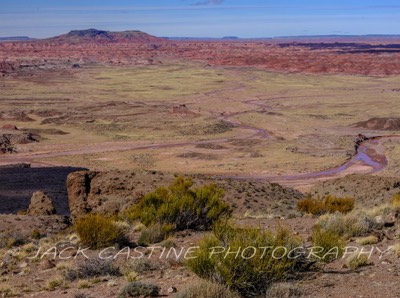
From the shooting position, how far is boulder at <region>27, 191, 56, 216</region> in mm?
21234

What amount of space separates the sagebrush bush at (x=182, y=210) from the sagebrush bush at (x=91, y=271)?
3419mm

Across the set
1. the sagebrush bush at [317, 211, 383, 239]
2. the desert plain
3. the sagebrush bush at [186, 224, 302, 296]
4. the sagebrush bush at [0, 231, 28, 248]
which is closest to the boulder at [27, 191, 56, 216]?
the desert plain

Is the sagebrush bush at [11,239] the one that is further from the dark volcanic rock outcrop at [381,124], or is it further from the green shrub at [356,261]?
the dark volcanic rock outcrop at [381,124]

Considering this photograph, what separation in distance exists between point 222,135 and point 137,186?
119 ft

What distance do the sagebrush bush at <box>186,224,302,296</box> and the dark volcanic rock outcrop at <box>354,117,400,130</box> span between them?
57591mm

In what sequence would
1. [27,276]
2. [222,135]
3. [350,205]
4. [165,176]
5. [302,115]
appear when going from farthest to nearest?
[302,115], [222,135], [165,176], [350,205], [27,276]

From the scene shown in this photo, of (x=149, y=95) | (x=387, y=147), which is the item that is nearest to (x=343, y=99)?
(x=149, y=95)

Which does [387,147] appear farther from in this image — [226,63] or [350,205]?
[226,63]

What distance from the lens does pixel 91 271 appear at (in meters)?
9.61

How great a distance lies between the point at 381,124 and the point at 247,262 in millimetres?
59705

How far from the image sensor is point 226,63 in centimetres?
16038

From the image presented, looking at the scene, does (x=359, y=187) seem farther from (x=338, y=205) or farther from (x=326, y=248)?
(x=326, y=248)

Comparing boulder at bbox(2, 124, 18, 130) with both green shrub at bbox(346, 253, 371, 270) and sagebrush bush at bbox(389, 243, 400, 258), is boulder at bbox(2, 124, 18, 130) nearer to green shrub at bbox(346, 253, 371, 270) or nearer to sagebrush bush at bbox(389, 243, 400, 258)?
sagebrush bush at bbox(389, 243, 400, 258)

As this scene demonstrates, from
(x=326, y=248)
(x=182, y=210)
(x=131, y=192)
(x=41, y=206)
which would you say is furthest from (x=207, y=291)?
(x=41, y=206)
